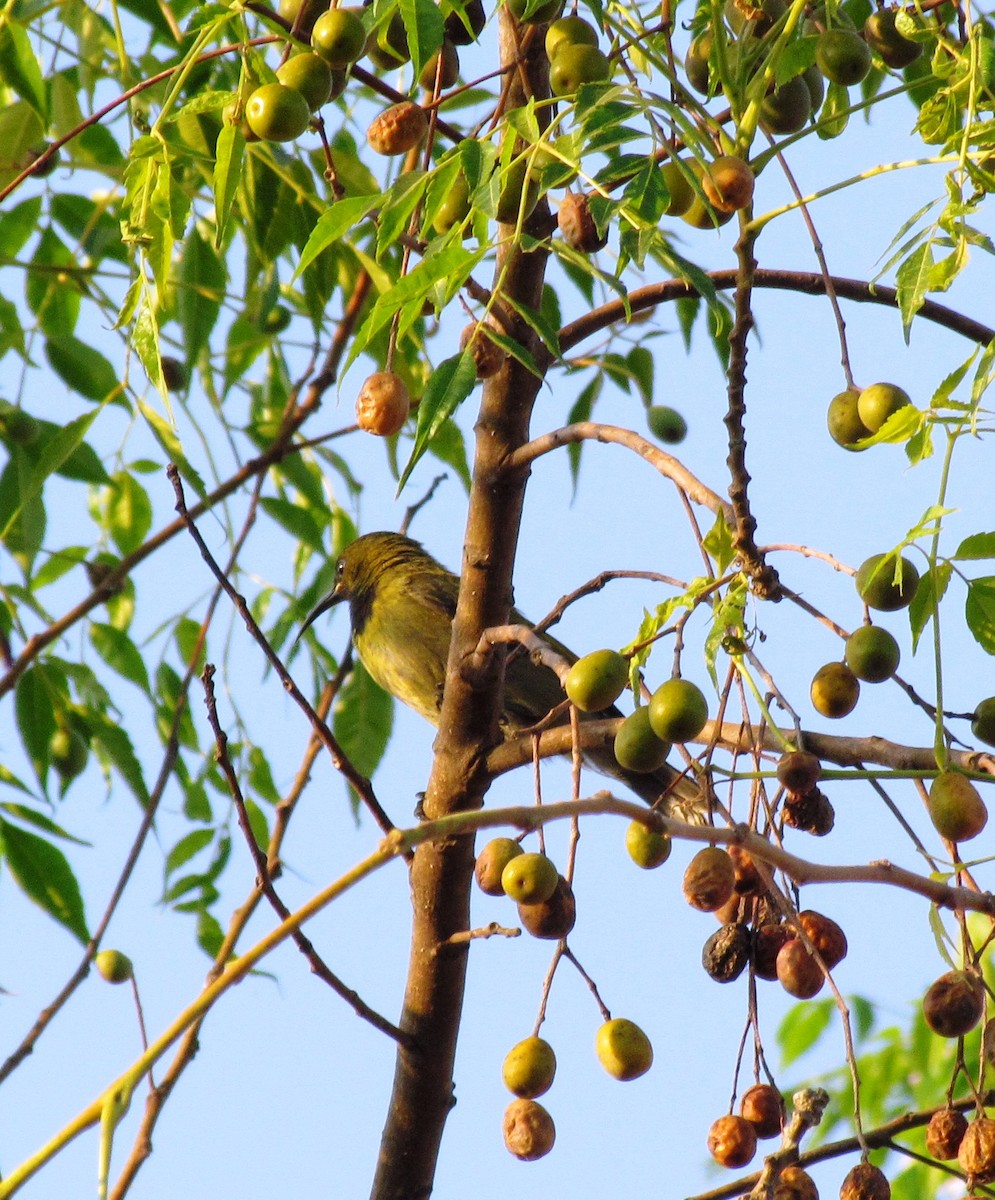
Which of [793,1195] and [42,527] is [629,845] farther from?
[42,527]

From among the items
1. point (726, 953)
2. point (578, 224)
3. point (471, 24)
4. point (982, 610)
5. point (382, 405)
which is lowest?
point (726, 953)

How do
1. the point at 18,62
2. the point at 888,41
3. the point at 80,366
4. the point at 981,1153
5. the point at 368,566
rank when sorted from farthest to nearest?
the point at 368,566 < the point at 80,366 < the point at 18,62 < the point at 888,41 < the point at 981,1153

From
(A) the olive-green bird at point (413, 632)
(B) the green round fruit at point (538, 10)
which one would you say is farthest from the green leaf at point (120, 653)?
(B) the green round fruit at point (538, 10)

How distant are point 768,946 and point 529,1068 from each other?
37cm

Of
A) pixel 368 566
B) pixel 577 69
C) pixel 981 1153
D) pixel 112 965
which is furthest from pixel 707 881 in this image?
pixel 368 566

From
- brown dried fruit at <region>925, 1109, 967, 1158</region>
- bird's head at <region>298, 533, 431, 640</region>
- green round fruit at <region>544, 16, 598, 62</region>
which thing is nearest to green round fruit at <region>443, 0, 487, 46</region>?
green round fruit at <region>544, 16, 598, 62</region>

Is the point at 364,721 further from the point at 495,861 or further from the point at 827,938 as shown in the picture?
the point at 827,938

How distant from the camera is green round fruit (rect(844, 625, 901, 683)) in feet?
6.78

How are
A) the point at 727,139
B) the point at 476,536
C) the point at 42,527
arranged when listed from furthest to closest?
the point at 42,527 < the point at 476,536 < the point at 727,139

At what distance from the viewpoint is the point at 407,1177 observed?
2.79 m

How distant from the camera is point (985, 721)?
2189 mm

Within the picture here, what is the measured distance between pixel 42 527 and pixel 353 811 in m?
1.18

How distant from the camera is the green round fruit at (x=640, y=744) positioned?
2.00m

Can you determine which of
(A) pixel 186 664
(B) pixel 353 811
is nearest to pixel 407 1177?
(B) pixel 353 811
